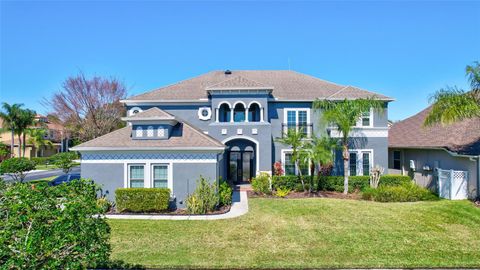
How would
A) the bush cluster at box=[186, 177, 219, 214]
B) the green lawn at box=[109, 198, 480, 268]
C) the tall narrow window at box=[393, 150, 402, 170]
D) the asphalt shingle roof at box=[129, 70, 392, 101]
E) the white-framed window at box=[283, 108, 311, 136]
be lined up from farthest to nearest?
the tall narrow window at box=[393, 150, 402, 170] < the white-framed window at box=[283, 108, 311, 136] < the asphalt shingle roof at box=[129, 70, 392, 101] < the bush cluster at box=[186, 177, 219, 214] < the green lawn at box=[109, 198, 480, 268]

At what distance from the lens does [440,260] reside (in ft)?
24.7

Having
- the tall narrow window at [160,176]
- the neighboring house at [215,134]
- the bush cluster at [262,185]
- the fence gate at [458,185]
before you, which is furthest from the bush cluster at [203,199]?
the fence gate at [458,185]

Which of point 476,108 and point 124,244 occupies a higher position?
point 476,108

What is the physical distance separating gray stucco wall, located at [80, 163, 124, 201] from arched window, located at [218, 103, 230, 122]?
8.23 metres

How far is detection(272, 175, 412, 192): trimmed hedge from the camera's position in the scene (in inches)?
688

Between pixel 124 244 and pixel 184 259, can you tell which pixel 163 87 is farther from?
pixel 184 259

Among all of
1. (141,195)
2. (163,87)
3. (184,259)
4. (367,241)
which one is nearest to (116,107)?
(163,87)

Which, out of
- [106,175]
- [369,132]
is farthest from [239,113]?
[106,175]

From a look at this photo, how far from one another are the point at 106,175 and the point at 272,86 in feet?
45.6

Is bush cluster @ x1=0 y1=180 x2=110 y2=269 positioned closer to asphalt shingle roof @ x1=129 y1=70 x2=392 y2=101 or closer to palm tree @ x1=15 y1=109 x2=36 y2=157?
asphalt shingle roof @ x1=129 y1=70 x2=392 y2=101

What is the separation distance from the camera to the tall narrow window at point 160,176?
14031 mm

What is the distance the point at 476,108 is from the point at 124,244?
1713 cm

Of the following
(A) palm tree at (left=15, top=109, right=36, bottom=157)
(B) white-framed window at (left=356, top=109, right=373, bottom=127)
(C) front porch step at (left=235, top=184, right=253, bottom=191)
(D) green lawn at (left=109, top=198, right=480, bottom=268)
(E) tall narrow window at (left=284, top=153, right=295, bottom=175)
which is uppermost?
(A) palm tree at (left=15, top=109, right=36, bottom=157)

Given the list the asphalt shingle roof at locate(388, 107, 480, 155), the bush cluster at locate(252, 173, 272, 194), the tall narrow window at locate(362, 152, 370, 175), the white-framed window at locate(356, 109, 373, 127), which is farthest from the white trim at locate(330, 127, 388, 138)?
the bush cluster at locate(252, 173, 272, 194)
